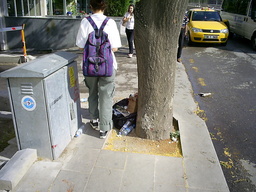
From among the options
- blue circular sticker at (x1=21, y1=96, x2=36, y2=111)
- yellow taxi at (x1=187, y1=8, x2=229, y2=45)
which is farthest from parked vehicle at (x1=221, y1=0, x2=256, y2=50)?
blue circular sticker at (x1=21, y1=96, x2=36, y2=111)

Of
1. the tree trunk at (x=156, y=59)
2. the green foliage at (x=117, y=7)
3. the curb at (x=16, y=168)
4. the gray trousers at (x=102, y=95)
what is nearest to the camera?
the curb at (x=16, y=168)

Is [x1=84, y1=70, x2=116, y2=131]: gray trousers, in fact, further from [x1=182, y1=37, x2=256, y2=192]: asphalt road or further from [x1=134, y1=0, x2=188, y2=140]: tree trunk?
[x1=182, y1=37, x2=256, y2=192]: asphalt road

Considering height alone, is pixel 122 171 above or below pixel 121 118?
below

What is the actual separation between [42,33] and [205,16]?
26.1 ft

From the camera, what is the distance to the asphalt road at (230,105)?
345 cm

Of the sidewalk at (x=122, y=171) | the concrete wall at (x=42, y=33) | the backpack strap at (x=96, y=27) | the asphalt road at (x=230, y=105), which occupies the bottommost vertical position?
the asphalt road at (x=230, y=105)

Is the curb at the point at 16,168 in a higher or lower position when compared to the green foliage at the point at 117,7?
lower

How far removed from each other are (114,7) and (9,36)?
728 cm

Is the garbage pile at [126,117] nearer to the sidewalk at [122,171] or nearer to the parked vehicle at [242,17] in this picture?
the sidewalk at [122,171]

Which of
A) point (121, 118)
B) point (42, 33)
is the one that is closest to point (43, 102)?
point (121, 118)

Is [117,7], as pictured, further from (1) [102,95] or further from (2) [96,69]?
(2) [96,69]

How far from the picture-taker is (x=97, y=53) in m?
3.13

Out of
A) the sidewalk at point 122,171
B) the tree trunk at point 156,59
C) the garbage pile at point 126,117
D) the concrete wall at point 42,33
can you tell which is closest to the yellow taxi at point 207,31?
the concrete wall at point 42,33

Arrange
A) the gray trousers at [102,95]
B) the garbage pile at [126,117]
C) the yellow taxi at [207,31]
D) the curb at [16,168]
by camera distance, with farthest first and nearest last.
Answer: the yellow taxi at [207,31]
the garbage pile at [126,117]
the gray trousers at [102,95]
the curb at [16,168]
